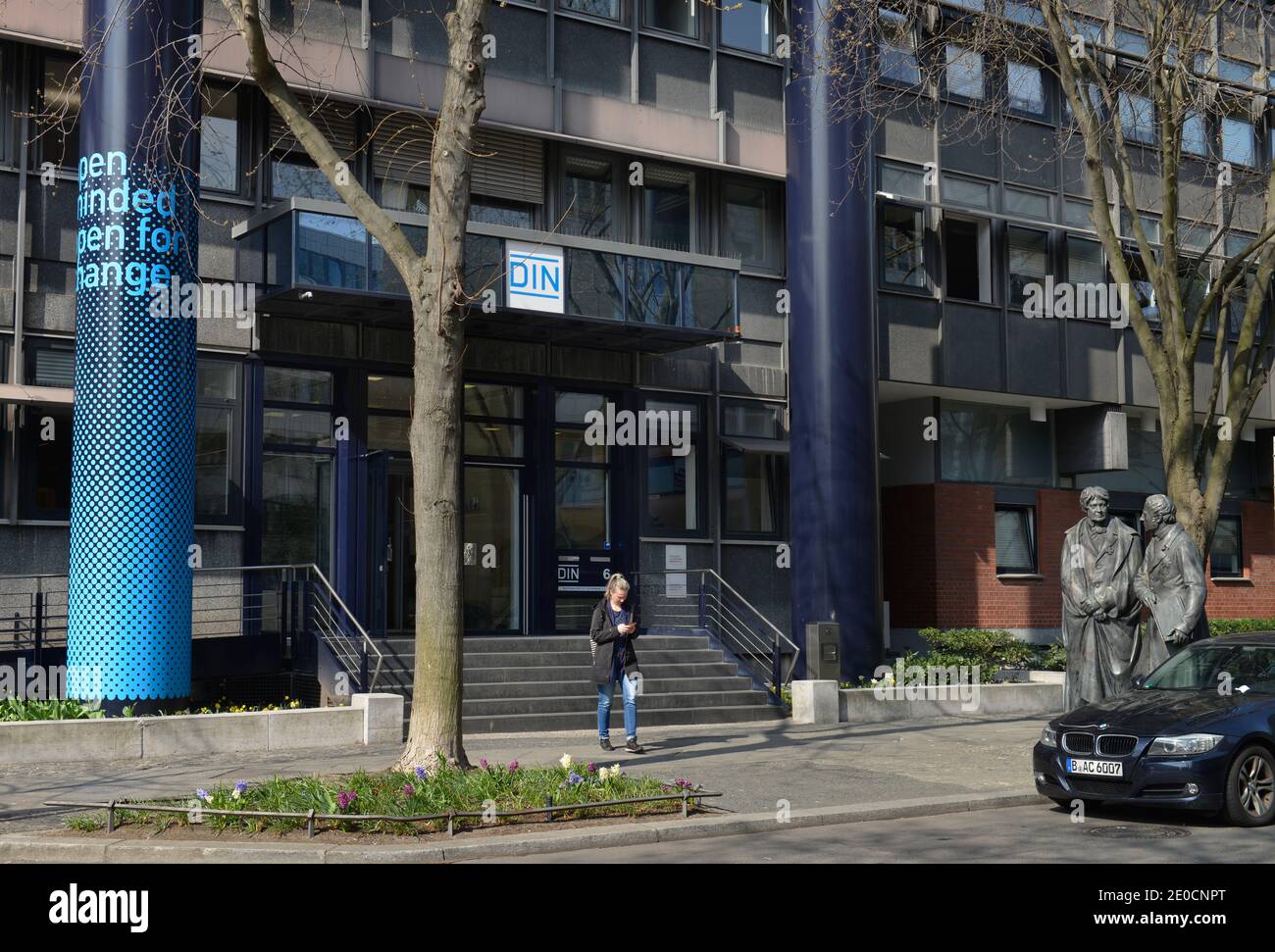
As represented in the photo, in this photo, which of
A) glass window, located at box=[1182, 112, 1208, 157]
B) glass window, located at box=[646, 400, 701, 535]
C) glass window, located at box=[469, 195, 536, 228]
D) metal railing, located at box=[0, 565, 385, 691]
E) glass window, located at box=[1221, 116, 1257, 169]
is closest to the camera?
metal railing, located at box=[0, 565, 385, 691]

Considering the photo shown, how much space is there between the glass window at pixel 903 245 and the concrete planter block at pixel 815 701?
8.41 meters

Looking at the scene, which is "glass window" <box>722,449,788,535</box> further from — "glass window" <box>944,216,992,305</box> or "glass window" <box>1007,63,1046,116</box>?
"glass window" <box>1007,63,1046,116</box>

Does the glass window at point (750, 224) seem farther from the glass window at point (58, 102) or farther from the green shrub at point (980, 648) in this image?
the glass window at point (58, 102)

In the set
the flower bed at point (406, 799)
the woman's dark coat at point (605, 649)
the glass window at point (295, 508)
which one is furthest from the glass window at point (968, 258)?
the flower bed at point (406, 799)

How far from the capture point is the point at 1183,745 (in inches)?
418

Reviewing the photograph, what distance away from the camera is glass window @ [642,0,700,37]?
77.5 feet

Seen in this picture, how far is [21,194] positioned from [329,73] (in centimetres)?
433

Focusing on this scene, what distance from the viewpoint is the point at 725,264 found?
22.1 m

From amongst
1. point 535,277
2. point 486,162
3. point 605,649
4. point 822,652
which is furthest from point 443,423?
point 486,162

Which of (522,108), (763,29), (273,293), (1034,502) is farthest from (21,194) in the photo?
(1034,502)

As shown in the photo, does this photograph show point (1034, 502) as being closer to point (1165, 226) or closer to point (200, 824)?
point (1165, 226)

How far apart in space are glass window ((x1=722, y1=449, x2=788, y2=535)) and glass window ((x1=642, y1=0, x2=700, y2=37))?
6.69m

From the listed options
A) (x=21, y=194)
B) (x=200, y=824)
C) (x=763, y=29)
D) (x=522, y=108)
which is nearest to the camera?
(x=200, y=824)

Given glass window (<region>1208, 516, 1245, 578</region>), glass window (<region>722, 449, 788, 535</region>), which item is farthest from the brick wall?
glass window (<region>1208, 516, 1245, 578</region>)
